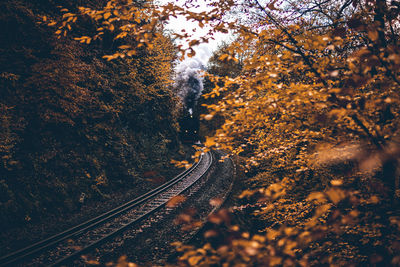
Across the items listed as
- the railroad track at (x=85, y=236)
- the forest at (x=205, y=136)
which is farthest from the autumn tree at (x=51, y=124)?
the railroad track at (x=85, y=236)

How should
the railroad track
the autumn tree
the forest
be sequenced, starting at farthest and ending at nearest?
1. the autumn tree
2. the railroad track
3. the forest

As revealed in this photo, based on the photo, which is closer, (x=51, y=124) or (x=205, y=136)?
(x=205, y=136)

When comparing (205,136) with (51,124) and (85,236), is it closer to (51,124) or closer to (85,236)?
(85,236)

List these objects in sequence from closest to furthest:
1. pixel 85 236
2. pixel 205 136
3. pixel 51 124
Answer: pixel 205 136 < pixel 85 236 < pixel 51 124

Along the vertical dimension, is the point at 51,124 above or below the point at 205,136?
above

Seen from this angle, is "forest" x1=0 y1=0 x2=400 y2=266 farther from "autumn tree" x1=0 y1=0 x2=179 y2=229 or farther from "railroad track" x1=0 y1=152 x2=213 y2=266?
"railroad track" x1=0 y1=152 x2=213 y2=266

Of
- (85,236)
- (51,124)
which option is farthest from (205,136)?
(51,124)

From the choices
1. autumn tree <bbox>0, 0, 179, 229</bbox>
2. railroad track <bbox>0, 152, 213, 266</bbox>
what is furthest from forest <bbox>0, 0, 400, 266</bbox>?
railroad track <bbox>0, 152, 213, 266</bbox>

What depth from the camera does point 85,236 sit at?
6.84 m

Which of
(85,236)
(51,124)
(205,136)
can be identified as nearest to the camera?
(205,136)

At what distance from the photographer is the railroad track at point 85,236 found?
556 centimetres

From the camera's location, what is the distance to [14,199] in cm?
739

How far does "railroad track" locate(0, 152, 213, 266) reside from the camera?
219 inches

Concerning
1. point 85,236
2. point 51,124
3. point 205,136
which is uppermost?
point 51,124
